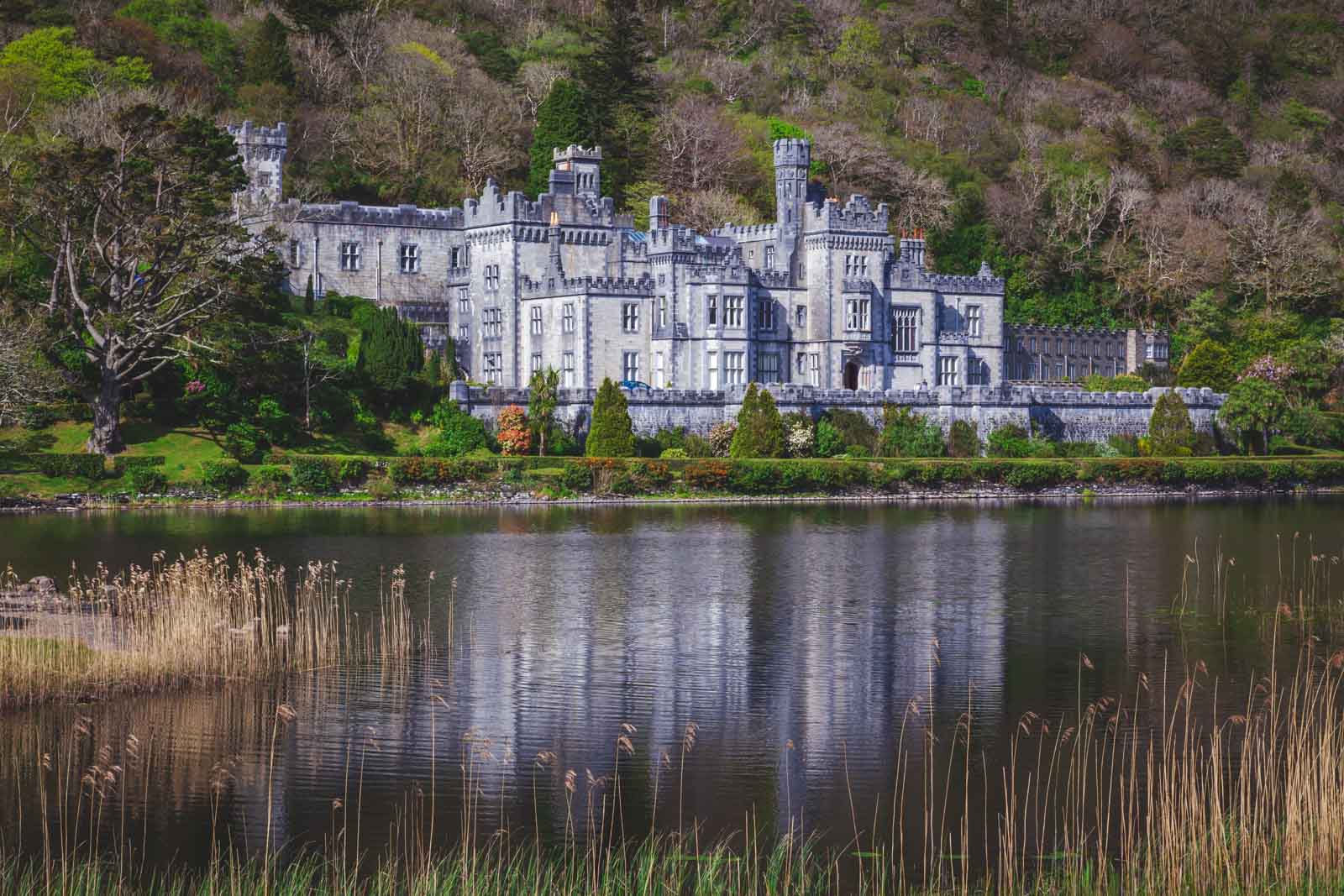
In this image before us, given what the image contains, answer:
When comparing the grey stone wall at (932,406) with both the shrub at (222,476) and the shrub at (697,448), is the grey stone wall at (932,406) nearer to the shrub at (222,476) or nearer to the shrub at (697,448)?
the shrub at (697,448)

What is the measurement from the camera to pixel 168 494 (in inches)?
2458

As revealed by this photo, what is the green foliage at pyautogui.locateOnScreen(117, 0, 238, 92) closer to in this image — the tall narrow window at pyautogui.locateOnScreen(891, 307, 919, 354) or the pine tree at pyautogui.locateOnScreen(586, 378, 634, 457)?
the pine tree at pyautogui.locateOnScreen(586, 378, 634, 457)

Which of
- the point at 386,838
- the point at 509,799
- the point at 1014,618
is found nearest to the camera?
the point at 386,838

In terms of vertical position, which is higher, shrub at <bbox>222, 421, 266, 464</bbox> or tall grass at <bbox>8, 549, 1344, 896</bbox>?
shrub at <bbox>222, 421, 266, 464</bbox>

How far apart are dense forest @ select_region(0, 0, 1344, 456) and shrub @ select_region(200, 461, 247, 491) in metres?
7.13

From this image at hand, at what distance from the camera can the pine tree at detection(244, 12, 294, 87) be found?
97188mm

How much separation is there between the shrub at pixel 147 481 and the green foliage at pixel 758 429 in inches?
893

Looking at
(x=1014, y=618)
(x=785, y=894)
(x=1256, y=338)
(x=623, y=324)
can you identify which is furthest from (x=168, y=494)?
(x=1256, y=338)

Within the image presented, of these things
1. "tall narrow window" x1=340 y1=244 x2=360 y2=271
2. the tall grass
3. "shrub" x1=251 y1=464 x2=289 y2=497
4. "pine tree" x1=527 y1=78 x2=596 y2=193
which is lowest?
the tall grass

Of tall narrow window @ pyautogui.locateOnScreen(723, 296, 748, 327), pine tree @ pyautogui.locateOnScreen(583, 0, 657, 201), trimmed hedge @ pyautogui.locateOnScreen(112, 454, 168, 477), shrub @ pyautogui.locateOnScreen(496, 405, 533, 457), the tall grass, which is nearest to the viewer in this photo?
the tall grass

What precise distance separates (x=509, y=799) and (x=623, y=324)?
58410 millimetres

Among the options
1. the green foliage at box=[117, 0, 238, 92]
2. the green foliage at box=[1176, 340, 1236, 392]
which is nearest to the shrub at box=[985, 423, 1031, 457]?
the green foliage at box=[1176, 340, 1236, 392]

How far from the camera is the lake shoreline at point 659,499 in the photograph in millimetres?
60719

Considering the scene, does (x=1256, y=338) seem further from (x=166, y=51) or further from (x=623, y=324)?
(x=166, y=51)
